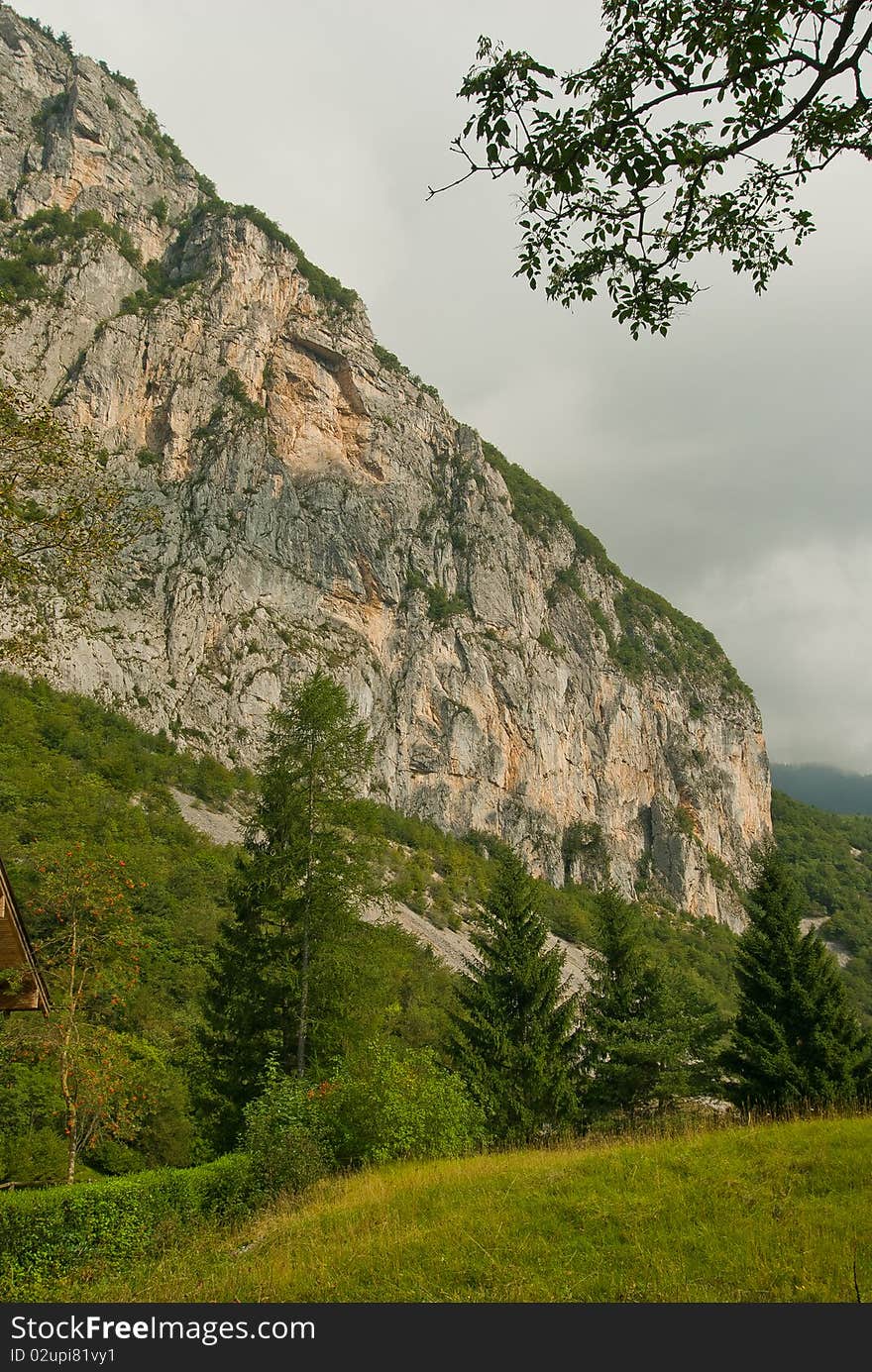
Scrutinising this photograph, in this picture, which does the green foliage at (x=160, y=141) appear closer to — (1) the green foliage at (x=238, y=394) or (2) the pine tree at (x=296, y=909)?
(1) the green foliage at (x=238, y=394)

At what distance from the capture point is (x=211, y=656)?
7488 cm

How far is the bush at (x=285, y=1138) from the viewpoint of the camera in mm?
11305

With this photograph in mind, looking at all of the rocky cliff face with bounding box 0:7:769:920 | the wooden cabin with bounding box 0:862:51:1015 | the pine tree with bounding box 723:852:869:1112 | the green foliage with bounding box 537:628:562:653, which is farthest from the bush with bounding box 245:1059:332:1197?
the green foliage with bounding box 537:628:562:653

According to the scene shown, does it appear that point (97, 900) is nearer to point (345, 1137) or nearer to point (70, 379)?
point (345, 1137)

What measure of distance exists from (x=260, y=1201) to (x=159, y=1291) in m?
4.11

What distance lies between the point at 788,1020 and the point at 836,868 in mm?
131606

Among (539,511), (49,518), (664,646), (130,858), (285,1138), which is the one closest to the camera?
(49,518)

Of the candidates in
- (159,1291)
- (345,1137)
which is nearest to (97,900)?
(345,1137)

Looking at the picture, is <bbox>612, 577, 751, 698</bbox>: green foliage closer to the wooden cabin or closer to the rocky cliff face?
the rocky cliff face

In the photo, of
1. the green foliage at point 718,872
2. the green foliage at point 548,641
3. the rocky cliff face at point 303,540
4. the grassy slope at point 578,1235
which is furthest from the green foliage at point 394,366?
the grassy slope at point 578,1235

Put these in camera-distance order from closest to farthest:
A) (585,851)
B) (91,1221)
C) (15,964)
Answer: (15,964)
(91,1221)
(585,851)

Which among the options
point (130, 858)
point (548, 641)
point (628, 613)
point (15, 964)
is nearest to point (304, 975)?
point (15, 964)

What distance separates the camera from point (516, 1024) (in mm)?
20078

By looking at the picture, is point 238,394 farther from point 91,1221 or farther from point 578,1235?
point 578,1235
